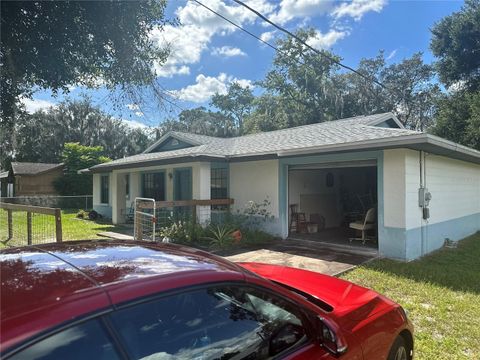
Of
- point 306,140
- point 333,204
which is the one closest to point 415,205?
point 306,140

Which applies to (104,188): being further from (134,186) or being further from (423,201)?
(423,201)

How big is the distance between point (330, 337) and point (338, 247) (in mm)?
7547

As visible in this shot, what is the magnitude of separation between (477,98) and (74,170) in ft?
93.3

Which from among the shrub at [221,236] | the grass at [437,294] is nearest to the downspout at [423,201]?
the grass at [437,294]

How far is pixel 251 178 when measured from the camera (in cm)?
1130

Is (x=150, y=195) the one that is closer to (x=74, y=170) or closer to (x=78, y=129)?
(x=74, y=170)

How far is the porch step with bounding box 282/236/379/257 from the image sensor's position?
8.62m

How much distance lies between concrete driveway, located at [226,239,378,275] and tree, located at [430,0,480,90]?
70.8ft

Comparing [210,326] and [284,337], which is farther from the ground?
[210,326]

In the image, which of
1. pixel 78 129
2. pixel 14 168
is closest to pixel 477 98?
pixel 14 168

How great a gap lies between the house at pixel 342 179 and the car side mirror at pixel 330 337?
6170 millimetres

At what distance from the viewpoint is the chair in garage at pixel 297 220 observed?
11641mm

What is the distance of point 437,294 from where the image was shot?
18.8 ft

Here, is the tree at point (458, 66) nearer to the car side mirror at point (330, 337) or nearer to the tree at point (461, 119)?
the tree at point (461, 119)
